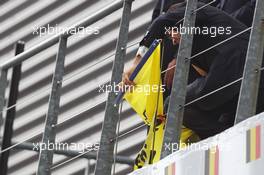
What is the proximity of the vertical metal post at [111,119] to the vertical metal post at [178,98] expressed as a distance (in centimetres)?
41

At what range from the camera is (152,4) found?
8133 mm

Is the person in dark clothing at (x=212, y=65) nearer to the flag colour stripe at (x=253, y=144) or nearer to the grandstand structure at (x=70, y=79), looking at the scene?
the flag colour stripe at (x=253, y=144)

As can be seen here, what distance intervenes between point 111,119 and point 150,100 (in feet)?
0.66

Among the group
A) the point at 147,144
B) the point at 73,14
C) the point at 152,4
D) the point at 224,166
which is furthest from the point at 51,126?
the point at 73,14

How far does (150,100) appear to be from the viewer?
184 inches

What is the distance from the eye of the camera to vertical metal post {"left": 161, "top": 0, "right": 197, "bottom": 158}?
172 inches

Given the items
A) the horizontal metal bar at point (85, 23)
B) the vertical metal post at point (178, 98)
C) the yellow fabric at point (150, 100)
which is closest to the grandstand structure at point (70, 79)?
the horizontal metal bar at point (85, 23)

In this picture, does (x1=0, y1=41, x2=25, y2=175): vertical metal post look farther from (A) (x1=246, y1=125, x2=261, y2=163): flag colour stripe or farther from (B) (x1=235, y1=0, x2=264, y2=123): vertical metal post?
(A) (x1=246, y1=125, x2=261, y2=163): flag colour stripe

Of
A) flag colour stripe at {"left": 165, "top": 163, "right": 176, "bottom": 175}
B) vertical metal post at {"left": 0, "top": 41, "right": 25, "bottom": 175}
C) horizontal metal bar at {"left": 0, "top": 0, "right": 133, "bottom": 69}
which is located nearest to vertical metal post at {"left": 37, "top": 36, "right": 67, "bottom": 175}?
horizontal metal bar at {"left": 0, "top": 0, "right": 133, "bottom": 69}

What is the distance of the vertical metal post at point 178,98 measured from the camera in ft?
14.3

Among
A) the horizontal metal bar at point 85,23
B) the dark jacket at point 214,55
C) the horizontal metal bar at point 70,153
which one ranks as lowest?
the dark jacket at point 214,55

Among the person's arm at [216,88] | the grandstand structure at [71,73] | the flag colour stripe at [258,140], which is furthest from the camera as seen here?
the grandstand structure at [71,73]

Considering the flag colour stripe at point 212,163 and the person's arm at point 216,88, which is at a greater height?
the person's arm at point 216,88

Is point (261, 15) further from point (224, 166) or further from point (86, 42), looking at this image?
point (86, 42)
